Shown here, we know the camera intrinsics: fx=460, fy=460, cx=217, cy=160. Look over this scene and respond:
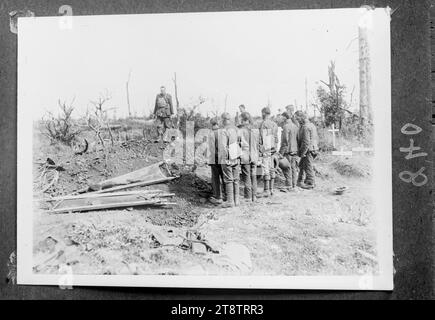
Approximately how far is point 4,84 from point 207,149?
2.83ft

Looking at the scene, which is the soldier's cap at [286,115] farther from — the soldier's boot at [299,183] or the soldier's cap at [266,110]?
the soldier's boot at [299,183]

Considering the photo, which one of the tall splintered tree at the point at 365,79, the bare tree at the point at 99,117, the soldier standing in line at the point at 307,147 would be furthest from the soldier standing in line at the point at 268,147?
the bare tree at the point at 99,117

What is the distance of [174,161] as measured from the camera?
185 cm

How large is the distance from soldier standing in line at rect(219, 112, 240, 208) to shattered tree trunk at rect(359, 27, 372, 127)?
1.67 ft

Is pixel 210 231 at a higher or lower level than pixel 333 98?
lower

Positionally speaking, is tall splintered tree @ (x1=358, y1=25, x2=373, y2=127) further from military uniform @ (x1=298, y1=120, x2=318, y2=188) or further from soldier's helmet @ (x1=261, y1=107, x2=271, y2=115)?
soldier's helmet @ (x1=261, y1=107, x2=271, y2=115)

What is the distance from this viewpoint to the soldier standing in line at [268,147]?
1826 mm

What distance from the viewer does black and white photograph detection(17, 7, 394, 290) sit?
70.7 inches

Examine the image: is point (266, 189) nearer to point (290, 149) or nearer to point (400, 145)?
point (290, 149)

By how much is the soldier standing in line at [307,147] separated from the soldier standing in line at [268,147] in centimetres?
10

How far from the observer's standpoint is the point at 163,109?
6.02 ft

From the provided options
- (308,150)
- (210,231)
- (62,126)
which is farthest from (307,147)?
(62,126)

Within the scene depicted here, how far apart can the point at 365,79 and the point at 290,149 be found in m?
0.40

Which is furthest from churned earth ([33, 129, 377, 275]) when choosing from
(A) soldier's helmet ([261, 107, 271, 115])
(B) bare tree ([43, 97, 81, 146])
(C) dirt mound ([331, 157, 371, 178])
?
(A) soldier's helmet ([261, 107, 271, 115])
